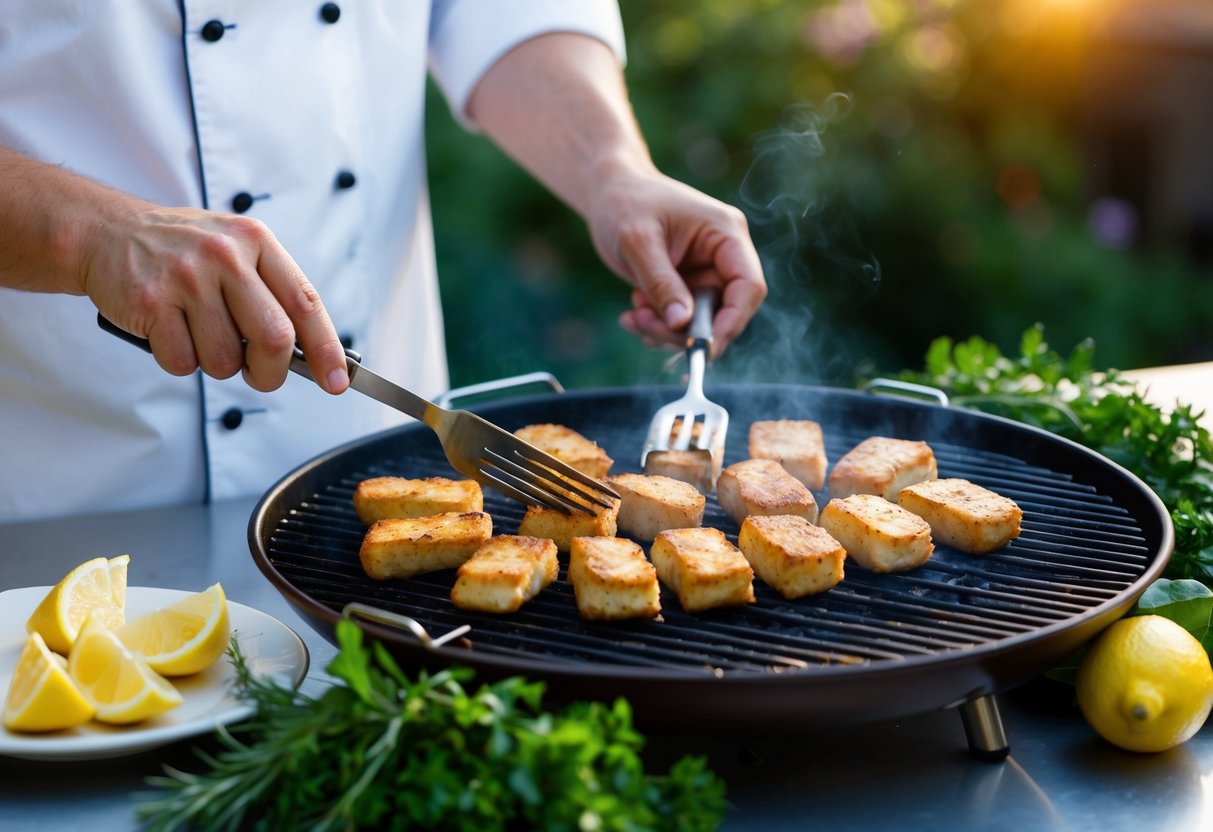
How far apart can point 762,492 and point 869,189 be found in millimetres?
5427

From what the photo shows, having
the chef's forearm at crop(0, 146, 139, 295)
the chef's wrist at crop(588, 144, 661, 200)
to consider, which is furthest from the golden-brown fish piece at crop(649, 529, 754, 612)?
the chef's wrist at crop(588, 144, 661, 200)

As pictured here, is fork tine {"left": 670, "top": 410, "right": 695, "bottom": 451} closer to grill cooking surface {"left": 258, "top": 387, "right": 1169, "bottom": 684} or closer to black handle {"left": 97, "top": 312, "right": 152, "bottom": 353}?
grill cooking surface {"left": 258, "top": 387, "right": 1169, "bottom": 684}

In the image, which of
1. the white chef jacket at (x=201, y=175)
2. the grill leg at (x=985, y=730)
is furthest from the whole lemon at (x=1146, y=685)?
the white chef jacket at (x=201, y=175)

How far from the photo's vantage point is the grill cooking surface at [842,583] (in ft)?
7.02

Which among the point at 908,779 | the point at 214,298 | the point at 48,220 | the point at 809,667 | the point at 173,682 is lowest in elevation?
the point at 908,779

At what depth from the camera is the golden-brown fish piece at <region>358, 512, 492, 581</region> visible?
2467 millimetres

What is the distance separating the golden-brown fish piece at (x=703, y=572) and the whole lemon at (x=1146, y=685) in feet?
2.08

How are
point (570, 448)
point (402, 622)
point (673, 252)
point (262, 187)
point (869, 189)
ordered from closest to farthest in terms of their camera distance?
point (402, 622), point (570, 448), point (262, 187), point (673, 252), point (869, 189)

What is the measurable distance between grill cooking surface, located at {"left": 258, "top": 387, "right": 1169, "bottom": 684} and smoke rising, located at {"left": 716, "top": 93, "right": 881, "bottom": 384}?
224 centimetres

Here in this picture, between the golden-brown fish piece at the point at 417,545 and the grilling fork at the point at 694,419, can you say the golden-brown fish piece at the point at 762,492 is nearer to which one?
the grilling fork at the point at 694,419

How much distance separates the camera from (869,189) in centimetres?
778

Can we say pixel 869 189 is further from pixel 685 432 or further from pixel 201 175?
pixel 201 175

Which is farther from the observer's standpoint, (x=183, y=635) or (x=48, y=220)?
(x=48, y=220)

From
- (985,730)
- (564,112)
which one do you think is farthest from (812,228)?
(985,730)
